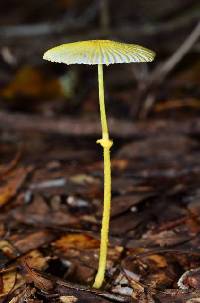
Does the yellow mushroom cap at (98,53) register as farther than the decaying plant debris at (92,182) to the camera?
No

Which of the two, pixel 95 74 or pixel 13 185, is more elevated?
pixel 95 74

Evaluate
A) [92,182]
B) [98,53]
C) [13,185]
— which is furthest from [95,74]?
[98,53]

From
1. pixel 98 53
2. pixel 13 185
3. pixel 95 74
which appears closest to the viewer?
pixel 98 53

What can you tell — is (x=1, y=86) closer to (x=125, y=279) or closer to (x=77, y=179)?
Result: (x=77, y=179)

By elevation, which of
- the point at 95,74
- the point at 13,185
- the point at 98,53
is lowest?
the point at 98,53

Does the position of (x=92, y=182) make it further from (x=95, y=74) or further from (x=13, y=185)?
(x=95, y=74)

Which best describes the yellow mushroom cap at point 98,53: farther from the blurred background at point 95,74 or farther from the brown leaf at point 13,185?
the blurred background at point 95,74

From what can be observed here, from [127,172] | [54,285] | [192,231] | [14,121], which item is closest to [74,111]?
[14,121]

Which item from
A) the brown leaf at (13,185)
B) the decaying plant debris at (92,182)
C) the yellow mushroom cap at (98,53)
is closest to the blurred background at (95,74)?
the decaying plant debris at (92,182)
